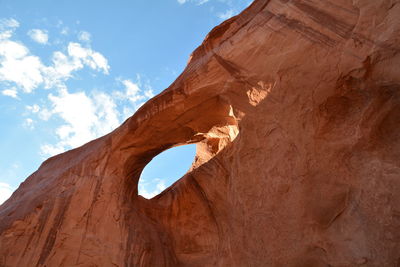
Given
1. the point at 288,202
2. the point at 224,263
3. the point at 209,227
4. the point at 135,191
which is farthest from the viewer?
the point at 135,191

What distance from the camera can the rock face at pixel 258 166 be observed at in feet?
16.4

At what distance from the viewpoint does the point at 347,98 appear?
530 cm

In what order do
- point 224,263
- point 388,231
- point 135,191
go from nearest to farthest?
point 388,231, point 224,263, point 135,191

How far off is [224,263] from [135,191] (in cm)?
256

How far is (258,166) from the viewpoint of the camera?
237 inches

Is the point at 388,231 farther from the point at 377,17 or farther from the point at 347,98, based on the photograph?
the point at 377,17

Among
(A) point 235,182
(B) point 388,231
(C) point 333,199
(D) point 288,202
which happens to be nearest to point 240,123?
(A) point 235,182

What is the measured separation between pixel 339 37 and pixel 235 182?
10.2 ft

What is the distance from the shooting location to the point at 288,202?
220 inches

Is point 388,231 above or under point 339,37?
under

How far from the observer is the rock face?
4996 mm

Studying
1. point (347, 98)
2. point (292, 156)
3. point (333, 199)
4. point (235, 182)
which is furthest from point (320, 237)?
point (347, 98)

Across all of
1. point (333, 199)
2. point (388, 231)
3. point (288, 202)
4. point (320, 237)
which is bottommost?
point (388, 231)

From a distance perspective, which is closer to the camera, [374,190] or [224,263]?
[374,190]
